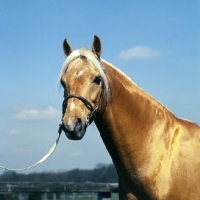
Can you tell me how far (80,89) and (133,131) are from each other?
0.90 meters

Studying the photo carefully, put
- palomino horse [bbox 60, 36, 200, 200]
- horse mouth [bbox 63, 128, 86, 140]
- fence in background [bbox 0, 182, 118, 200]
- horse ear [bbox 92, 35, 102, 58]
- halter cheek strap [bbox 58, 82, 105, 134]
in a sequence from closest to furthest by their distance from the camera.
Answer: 1. horse mouth [bbox 63, 128, 86, 140]
2. halter cheek strap [bbox 58, 82, 105, 134]
3. palomino horse [bbox 60, 36, 200, 200]
4. horse ear [bbox 92, 35, 102, 58]
5. fence in background [bbox 0, 182, 118, 200]

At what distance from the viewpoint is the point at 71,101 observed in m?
4.79

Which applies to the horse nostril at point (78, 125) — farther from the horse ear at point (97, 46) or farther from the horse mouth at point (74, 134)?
the horse ear at point (97, 46)

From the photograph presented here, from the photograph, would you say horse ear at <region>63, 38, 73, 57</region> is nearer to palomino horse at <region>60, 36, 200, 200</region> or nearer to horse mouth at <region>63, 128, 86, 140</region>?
palomino horse at <region>60, 36, 200, 200</region>

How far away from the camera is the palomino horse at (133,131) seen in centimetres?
499

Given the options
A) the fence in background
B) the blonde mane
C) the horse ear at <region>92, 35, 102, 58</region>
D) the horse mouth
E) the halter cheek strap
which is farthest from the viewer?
the fence in background

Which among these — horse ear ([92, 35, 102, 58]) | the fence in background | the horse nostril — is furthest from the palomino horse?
the fence in background

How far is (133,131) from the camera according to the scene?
17.6 ft

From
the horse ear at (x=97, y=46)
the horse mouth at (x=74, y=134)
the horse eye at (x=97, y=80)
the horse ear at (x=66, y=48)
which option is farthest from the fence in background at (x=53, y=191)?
the horse mouth at (x=74, y=134)

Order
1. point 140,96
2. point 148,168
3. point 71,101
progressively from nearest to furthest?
point 71,101 → point 148,168 → point 140,96

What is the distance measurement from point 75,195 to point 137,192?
3770 millimetres

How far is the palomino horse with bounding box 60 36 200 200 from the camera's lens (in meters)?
4.99

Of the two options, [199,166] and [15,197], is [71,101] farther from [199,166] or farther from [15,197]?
[15,197]

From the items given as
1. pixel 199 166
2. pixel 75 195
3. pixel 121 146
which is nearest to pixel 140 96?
pixel 121 146
